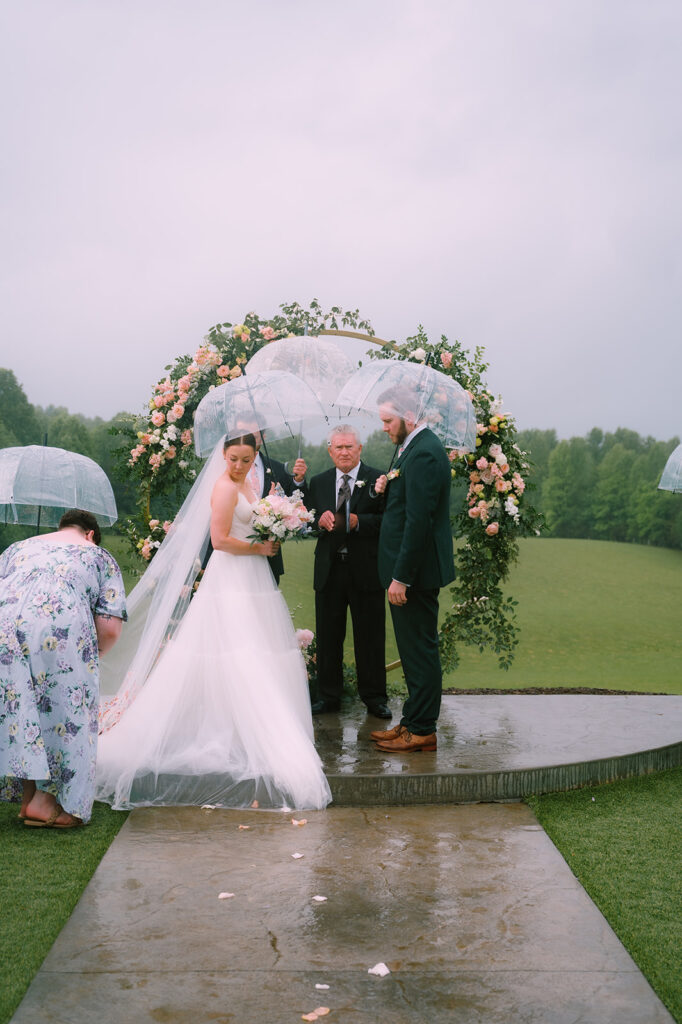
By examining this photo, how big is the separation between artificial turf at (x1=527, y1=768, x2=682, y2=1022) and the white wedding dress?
1.31 metres

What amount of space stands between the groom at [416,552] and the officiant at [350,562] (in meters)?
0.75

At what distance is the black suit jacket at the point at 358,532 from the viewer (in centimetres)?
636

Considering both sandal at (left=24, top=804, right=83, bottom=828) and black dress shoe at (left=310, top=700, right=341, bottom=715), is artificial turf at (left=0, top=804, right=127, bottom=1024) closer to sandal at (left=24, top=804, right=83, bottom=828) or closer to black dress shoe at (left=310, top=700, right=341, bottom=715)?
sandal at (left=24, top=804, right=83, bottom=828)

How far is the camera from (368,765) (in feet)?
17.2

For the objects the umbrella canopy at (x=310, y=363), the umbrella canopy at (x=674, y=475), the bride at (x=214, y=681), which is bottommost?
the bride at (x=214, y=681)

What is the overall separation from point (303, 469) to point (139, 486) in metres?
1.76

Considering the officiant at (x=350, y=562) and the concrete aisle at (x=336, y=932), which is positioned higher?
the officiant at (x=350, y=562)

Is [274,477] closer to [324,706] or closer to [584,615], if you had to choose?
[324,706]

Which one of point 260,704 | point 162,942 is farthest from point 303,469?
point 162,942

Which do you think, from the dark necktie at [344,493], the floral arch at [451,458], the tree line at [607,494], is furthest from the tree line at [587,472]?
the dark necktie at [344,493]

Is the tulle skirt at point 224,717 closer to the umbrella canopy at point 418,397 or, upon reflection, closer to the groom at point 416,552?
the groom at point 416,552

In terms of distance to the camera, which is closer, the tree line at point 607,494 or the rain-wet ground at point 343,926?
the rain-wet ground at point 343,926

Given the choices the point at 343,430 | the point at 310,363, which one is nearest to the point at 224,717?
the point at 343,430

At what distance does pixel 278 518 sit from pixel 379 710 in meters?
1.83
